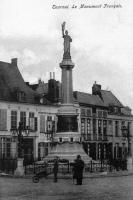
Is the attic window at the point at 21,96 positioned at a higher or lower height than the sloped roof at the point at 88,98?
lower

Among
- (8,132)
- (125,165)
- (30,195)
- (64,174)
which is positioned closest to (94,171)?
(64,174)

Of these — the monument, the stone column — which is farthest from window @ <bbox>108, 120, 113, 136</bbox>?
the stone column

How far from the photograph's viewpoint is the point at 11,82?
147 ft

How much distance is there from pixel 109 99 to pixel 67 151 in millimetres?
29980

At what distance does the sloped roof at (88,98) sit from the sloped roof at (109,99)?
1073 mm

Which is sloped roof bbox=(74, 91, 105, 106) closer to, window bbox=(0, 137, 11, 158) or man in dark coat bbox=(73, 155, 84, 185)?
window bbox=(0, 137, 11, 158)

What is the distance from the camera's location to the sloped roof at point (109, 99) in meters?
57.5

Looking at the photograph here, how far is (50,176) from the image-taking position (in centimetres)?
2447

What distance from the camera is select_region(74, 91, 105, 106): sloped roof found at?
172ft

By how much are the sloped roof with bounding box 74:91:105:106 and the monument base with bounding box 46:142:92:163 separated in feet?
73.3

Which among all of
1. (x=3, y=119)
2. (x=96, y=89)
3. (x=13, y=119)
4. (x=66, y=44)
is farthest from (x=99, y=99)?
(x=66, y=44)

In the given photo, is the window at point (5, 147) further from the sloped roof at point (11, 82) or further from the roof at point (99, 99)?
the roof at point (99, 99)

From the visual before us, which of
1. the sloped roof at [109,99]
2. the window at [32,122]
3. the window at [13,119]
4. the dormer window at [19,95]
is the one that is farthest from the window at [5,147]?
the sloped roof at [109,99]

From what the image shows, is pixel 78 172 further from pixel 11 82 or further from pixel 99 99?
pixel 99 99
